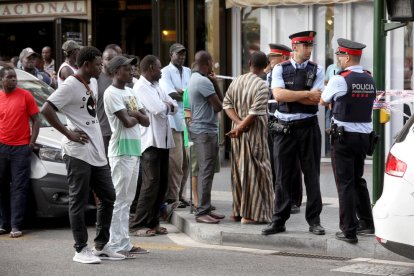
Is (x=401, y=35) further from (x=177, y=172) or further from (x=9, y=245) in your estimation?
(x=9, y=245)

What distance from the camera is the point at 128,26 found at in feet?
64.3

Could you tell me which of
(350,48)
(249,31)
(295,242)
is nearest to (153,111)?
(295,242)

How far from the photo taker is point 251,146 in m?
10.4

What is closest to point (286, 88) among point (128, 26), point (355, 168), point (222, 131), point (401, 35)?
point (355, 168)

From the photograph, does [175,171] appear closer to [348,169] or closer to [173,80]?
[173,80]

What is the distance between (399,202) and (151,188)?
11.7 ft

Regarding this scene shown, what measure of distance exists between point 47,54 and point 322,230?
9528 millimetres

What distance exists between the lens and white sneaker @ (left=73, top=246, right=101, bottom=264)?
8.74 m

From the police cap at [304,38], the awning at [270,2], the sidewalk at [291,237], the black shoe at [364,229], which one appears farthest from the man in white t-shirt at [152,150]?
the awning at [270,2]

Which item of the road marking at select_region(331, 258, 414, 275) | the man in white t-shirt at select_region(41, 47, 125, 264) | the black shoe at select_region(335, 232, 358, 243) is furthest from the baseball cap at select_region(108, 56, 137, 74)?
the road marking at select_region(331, 258, 414, 275)

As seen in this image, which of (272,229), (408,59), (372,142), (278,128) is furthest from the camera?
(408,59)

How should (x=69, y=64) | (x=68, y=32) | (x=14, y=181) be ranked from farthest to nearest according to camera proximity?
(x=68, y=32) → (x=69, y=64) → (x=14, y=181)

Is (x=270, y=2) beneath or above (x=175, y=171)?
above

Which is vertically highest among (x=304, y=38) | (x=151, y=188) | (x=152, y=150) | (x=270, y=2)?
(x=270, y=2)
